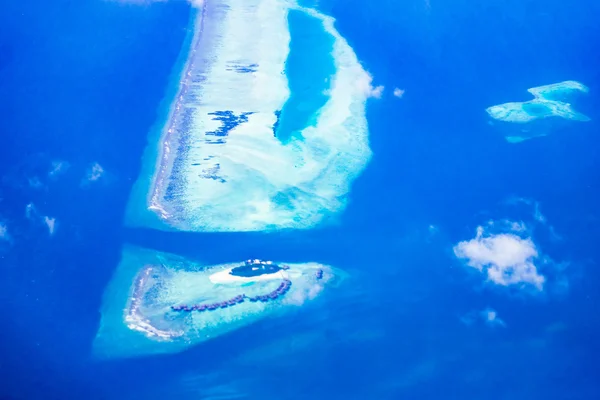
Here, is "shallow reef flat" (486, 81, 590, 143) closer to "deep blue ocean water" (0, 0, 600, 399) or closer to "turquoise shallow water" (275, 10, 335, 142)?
"deep blue ocean water" (0, 0, 600, 399)

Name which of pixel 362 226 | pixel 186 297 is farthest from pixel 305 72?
pixel 186 297

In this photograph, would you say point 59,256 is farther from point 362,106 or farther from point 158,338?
point 362,106

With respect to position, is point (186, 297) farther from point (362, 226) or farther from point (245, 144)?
point (245, 144)

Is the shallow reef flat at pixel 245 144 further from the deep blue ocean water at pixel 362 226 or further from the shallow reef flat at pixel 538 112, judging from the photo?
the shallow reef flat at pixel 538 112

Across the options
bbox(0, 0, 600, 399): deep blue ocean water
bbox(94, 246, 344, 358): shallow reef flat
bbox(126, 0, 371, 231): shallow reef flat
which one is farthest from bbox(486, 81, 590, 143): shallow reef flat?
bbox(94, 246, 344, 358): shallow reef flat

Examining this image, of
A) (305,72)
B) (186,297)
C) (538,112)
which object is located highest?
(538,112)

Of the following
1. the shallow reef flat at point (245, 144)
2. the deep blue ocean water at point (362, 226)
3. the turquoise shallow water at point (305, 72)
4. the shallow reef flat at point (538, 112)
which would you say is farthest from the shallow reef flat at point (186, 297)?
the shallow reef flat at point (538, 112)

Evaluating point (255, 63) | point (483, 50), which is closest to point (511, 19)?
point (483, 50)
